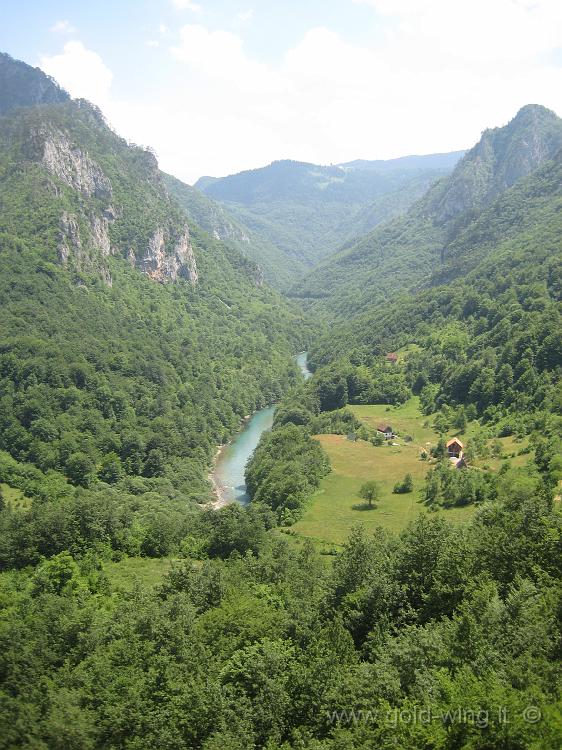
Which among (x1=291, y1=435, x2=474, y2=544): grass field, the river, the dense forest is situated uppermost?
the dense forest

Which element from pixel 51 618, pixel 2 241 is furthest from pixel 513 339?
pixel 2 241

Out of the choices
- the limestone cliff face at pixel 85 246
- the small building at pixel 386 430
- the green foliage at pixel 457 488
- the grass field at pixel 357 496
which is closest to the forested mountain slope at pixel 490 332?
the small building at pixel 386 430

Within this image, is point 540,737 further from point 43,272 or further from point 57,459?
point 43,272

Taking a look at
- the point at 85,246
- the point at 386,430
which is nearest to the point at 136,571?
the point at 386,430

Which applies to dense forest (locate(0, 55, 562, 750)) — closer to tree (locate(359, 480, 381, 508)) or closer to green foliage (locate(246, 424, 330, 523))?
tree (locate(359, 480, 381, 508))

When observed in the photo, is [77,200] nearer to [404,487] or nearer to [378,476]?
[378,476]

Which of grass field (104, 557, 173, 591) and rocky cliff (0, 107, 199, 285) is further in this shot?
rocky cliff (0, 107, 199, 285)

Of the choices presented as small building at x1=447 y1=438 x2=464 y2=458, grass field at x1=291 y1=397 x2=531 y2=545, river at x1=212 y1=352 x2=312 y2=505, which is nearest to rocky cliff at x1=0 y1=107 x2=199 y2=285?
river at x1=212 y1=352 x2=312 y2=505
